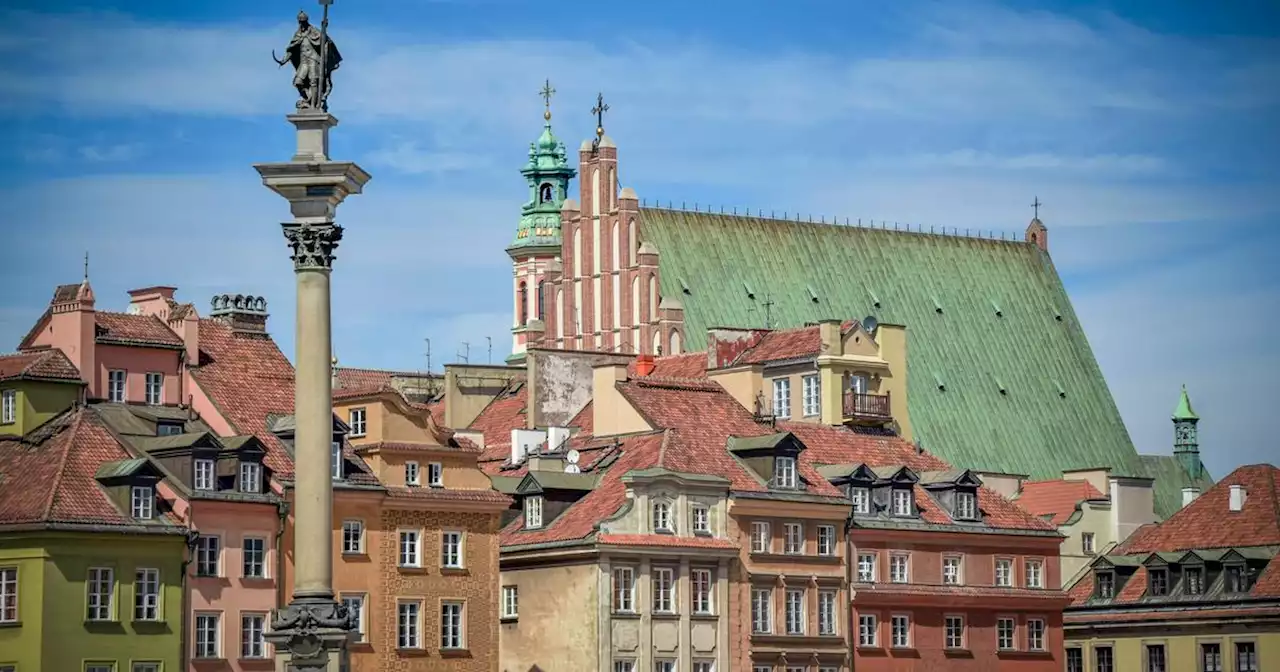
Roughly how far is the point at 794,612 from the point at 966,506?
1010 cm

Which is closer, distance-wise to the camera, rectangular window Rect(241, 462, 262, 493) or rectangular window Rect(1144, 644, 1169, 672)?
rectangular window Rect(241, 462, 262, 493)

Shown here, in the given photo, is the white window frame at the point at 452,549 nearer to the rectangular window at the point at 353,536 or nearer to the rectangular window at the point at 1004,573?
the rectangular window at the point at 353,536

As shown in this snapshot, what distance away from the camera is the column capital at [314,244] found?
59.7 metres

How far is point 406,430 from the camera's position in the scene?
9838 cm

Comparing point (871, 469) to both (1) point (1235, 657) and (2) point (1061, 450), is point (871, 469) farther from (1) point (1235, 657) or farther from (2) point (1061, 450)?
(2) point (1061, 450)

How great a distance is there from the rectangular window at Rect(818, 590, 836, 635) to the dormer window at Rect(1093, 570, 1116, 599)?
16848 millimetres

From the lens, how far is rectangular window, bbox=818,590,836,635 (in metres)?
105

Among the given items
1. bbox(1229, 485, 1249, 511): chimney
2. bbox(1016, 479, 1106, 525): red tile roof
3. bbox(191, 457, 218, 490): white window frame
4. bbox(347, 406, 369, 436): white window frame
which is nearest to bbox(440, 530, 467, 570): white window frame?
bbox(347, 406, 369, 436): white window frame

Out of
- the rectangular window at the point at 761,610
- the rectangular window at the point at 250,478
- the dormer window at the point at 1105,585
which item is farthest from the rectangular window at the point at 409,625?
the dormer window at the point at 1105,585

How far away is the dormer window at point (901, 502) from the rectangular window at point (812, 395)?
11.0 m

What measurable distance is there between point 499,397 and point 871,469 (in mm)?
20119

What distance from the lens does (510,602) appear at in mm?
101125

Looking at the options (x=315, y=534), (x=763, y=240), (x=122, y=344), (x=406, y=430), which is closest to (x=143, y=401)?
(x=122, y=344)

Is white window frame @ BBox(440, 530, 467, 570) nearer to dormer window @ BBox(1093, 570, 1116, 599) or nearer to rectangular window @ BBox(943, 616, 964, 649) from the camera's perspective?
rectangular window @ BBox(943, 616, 964, 649)
